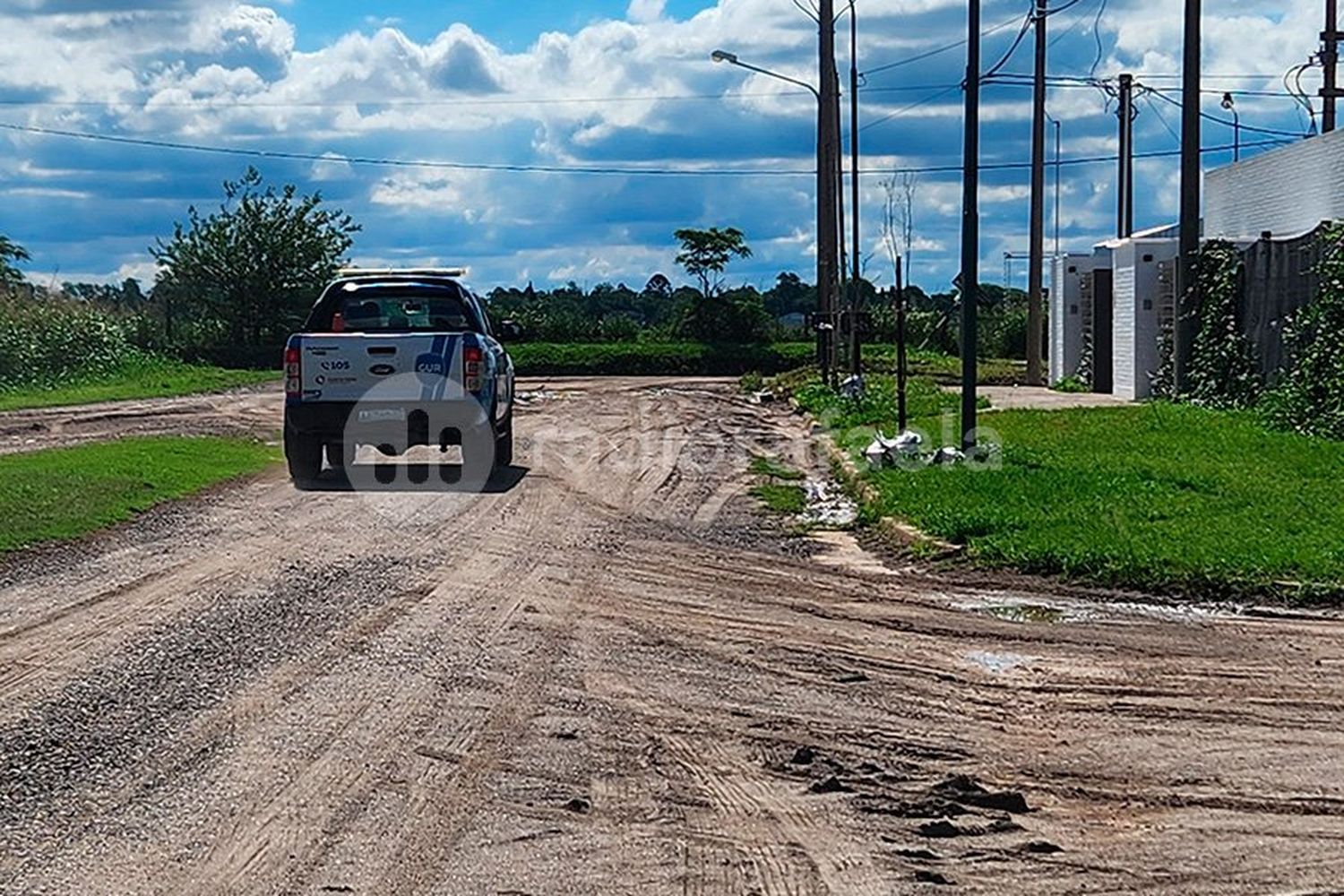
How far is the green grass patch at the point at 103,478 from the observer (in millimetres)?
14234

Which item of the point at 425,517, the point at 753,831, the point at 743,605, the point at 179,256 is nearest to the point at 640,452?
the point at 425,517

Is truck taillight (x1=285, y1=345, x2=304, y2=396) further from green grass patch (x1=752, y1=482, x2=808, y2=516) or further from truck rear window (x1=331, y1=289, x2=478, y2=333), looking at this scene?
green grass patch (x1=752, y1=482, x2=808, y2=516)

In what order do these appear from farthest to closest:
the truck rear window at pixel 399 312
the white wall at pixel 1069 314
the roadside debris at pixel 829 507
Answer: the white wall at pixel 1069 314 → the truck rear window at pixel 399 312 → the roadside debris at pixel 829 507

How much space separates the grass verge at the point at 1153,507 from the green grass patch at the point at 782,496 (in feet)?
2.50

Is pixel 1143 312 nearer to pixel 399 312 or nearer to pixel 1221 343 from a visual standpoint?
pixel 1221 343

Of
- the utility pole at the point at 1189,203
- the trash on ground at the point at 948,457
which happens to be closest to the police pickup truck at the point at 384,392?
the trash on ground at the point at 948,457

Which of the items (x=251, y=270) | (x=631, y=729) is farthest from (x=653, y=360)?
(x=631, y=729)

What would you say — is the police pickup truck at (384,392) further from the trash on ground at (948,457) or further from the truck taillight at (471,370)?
the trash on ground at (948,457)

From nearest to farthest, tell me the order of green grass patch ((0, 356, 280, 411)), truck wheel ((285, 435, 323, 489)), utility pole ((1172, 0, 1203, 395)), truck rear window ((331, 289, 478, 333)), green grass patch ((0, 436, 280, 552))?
1. green grass patch ((0, 436, 280, 552))
2. truck wheel ((285, 435, 323, 489))
3. truck rear window ((331, 289, 478, 333))
4. utility pole ((1172, 0, 1203, 395))
5. green grass patch ((0, 356, 280, 411))

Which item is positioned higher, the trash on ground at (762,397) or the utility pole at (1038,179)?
the utility pole at (1038,179)

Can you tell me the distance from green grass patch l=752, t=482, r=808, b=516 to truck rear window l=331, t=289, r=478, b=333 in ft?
11.5

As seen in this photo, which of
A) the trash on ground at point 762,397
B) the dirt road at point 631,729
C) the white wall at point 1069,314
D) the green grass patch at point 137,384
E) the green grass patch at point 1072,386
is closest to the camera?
the dirt road at point 631,729

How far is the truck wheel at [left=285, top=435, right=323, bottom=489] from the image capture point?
1844 cm

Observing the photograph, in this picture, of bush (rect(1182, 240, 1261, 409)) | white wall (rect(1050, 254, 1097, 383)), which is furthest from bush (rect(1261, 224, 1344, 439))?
white wall (rect(1050, 254, 1097, 383))
